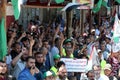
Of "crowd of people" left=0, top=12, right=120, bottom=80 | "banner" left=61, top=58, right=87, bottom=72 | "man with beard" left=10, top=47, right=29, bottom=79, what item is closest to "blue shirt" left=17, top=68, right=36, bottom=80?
"crowd of people" left=0, top=12, right=120, bottom=80

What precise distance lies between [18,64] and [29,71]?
0.81 m

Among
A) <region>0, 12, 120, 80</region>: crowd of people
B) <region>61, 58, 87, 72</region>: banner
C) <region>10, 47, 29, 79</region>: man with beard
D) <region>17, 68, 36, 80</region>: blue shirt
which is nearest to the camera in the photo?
<region>17, 68, 36, 80</region>: blue shirt

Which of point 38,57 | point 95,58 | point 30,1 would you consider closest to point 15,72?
point 38,57

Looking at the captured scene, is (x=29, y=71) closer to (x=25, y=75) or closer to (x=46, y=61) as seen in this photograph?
(x=25, y=75)

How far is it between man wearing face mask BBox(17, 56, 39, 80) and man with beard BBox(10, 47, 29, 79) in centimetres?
51

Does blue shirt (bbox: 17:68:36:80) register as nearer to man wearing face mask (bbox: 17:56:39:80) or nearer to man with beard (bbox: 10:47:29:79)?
man wearing face mask (bbox: 17:56:39:80)

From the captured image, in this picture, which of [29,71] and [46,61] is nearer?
[29,71]

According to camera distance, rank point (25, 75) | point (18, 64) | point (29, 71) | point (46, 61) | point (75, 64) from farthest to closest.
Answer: point (46, 61) < point (75, 64) < point (18, 64) < point (29, 71) < point (25, 75)

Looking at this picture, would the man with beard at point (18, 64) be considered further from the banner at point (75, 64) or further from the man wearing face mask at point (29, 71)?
the banner at point (75, 64)

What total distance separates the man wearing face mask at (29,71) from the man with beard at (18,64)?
1.67 ft

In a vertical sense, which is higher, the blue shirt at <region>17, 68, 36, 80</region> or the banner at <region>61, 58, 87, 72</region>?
the blue shirt at <region>17, 68, 36, 80</region>

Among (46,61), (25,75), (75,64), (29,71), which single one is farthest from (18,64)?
(75,64)

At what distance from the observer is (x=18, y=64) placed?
8031 mm

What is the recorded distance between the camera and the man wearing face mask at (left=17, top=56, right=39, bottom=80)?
7141 millimetres
